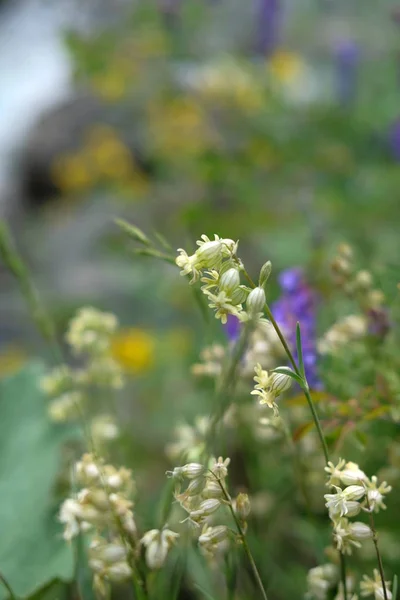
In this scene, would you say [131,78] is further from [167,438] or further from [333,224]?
[167,438]

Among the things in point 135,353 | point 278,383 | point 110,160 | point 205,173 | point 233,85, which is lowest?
point 278,383

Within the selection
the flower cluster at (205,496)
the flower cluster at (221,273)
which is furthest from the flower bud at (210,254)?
the flower cluster at (205,496)

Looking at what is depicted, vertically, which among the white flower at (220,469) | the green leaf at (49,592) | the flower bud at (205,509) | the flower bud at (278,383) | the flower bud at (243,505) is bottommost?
the green leaf at (49,592)

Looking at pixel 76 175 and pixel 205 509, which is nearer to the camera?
pixel 205 509

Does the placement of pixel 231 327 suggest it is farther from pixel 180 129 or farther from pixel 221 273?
pixel 180 129

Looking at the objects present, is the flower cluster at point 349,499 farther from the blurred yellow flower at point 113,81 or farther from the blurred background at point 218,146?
the blurred yellow flower at point 113,81

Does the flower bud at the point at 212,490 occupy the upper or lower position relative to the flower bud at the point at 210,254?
lower

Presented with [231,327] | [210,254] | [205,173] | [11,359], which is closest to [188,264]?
[210,254]

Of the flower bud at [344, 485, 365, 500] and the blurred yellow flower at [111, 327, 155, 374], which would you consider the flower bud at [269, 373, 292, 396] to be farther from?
the blurred yellow flower at [111, 327, 155, 374]
